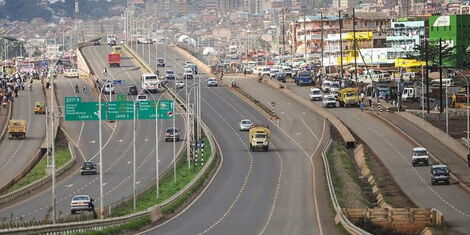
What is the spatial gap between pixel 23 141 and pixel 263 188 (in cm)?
4013

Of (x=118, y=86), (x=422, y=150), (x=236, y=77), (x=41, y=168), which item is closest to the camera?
Result: (x=422, y=150)

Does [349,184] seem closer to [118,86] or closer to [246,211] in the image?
[246,211]

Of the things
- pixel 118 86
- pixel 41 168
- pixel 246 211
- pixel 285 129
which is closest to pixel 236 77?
pixel 118 86

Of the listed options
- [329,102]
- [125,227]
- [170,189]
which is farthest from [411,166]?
[329,102]

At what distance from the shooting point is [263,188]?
90500 mm

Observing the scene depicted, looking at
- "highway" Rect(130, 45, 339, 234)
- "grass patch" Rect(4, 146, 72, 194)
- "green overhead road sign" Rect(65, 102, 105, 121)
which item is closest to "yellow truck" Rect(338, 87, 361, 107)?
"highway" Rect(130, 45, 339, 234)

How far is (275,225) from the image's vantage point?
7238 cm

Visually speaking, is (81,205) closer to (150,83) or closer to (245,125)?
(245,125)

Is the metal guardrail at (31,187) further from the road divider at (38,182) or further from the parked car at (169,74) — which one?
the parked car at (169,74)

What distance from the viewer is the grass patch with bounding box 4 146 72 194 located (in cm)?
9862

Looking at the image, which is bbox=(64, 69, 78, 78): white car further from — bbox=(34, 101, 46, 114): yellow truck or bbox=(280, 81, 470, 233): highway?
bbox=(280, 81, 470, 233): highway

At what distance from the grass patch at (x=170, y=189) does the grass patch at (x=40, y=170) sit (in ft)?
28.0

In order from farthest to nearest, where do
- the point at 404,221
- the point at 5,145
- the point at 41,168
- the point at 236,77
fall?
the point at 236,77 → the point at 5,145 → the point at 41,168 → the point at 404,221

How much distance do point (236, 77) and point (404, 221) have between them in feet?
377
